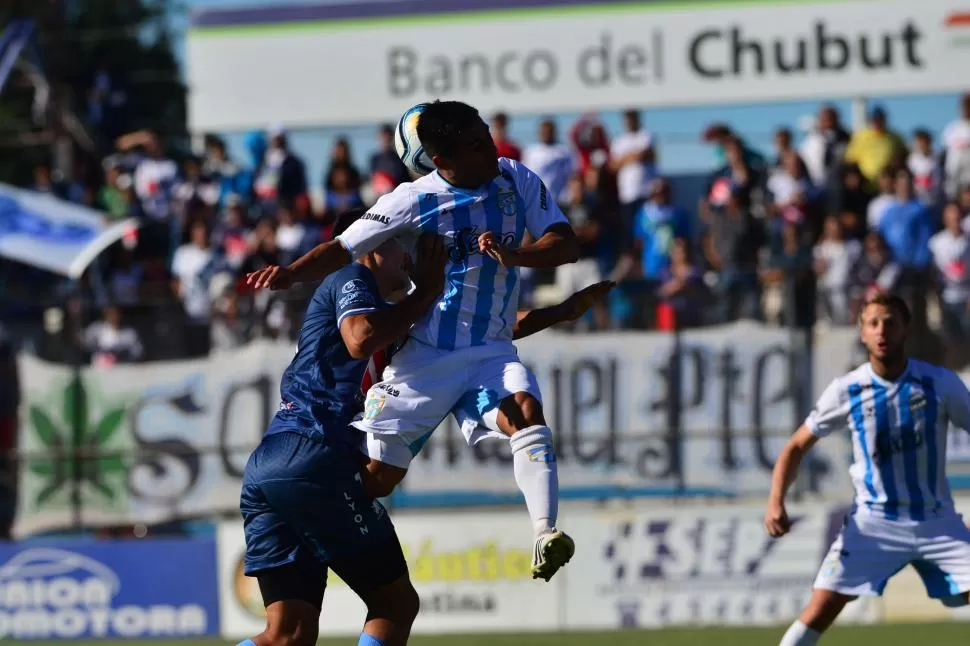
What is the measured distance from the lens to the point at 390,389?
693 centimetres

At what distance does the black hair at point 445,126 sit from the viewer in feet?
22.3

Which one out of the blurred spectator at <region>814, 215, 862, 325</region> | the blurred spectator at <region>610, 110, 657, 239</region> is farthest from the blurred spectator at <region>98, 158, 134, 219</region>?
the blurred spectator at <region>814, 215, 862, 325</region>

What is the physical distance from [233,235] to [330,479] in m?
9.90

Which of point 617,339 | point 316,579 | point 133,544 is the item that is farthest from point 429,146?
point 133,544

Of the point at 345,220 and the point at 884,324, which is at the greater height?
the point at 345,220

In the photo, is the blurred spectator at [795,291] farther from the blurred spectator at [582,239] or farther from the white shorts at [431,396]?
the white shorts at [431,396]

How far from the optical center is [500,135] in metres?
15.5

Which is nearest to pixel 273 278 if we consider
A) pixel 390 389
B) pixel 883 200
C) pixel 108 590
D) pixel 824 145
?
pixel 390 389

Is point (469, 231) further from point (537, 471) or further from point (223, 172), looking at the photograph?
point (223, 172)

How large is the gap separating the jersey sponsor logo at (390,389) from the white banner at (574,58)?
9294 mm

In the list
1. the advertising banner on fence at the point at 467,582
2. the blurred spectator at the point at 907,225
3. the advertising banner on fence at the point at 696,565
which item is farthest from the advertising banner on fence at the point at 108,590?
the blurred spectator at the point at 907,225

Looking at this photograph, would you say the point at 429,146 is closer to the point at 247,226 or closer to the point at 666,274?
the point at 666,274

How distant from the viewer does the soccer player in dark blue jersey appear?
675 centimetres

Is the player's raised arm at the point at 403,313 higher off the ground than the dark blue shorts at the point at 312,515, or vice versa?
the player's raised arm at the point at 403,313
